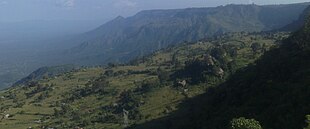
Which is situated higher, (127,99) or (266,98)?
(266,98)

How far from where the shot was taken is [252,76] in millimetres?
107500

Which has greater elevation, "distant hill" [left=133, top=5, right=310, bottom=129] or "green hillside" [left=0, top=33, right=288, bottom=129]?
"distant hill" [left=133, top=5, right=310, bottom=129]

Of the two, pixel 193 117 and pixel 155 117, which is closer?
pixel 193 117

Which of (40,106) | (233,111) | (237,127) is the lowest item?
(40,106)

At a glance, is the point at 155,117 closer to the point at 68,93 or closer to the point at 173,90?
the point at 173,90

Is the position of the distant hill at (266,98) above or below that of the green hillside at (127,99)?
above

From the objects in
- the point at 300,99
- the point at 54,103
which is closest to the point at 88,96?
the point at 54,103

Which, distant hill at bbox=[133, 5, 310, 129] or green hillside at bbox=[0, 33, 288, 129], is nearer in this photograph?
distant hill at bbox=[133, 5, 310, 129]

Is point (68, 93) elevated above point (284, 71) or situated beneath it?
situated beneath

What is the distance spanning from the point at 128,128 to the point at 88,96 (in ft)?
194

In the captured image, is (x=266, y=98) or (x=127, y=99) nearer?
(x=266, y=98)

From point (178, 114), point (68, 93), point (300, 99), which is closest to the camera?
point (300, 99)

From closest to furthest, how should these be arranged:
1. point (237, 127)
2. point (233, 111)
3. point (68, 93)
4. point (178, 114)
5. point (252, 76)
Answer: point (237, 127) → point (233, 111) → point (252, 76) → point (178, 114) → point (68, 93)

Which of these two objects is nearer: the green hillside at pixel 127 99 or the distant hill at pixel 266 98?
the distant hill at pixel 266 98
